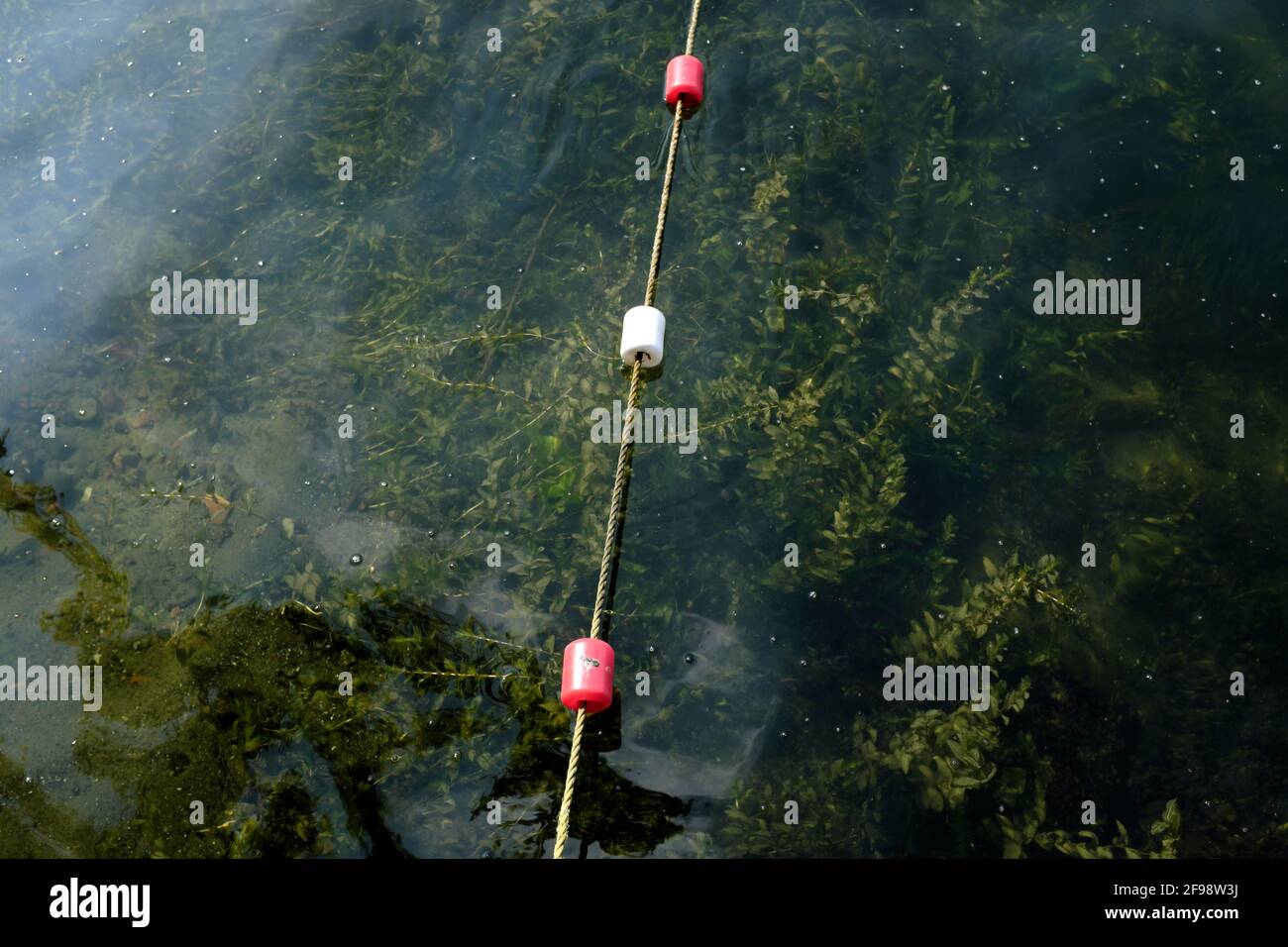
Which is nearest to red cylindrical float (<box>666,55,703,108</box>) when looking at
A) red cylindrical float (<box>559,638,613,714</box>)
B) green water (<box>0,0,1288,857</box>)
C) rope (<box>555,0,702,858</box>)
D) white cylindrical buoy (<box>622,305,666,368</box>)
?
rope (<box>555,0,702,858</box>)

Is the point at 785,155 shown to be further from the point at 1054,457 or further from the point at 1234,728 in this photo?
the point at 1234,728

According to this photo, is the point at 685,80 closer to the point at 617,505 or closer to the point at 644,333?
the point at 644,333

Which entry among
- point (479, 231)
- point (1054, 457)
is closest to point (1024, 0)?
point (1054, 457)

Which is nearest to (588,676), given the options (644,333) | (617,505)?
(617,505)

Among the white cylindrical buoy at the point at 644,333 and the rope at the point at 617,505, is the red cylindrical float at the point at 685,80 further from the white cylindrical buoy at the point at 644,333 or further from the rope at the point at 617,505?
the white cylindrical buoy at the point at 644,333

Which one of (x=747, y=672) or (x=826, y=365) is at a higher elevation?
(x=826, y=365)

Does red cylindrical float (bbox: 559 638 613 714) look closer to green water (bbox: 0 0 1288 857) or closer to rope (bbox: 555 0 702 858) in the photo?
rope (bbox: 555 0 702 858)

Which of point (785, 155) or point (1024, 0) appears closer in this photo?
point (785, 155)
